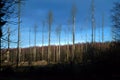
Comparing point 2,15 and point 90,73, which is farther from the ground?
point 2,15

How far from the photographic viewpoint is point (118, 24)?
32.1 m

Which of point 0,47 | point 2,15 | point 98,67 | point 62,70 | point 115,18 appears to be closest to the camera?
point 2,15

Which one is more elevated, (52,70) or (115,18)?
(115,18)

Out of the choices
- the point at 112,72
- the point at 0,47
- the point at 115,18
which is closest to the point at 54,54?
the point at 115,18

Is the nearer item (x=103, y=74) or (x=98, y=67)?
(x=103, y=74)

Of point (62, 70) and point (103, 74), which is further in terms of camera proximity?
point (62, 70)

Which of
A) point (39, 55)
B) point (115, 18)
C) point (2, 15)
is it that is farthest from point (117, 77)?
point (39, 55)

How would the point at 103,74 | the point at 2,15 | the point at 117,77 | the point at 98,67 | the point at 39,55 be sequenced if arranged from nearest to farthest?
the point at 2,15
the point at 117,77
the point at 103,74
the point at 98,67
the point at 39,55

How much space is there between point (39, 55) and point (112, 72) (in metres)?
72.5

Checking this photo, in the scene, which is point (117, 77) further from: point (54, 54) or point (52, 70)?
point (54, 54)

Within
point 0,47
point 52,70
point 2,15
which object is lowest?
point 52,70

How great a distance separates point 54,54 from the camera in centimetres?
10081

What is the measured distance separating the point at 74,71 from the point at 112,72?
3611 mm

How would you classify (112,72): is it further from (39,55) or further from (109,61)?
(39,55)
